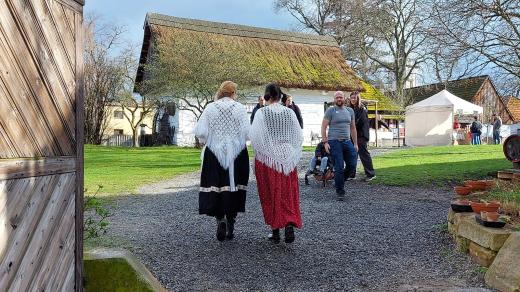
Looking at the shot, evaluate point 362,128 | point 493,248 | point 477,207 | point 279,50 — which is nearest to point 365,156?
point 362,128

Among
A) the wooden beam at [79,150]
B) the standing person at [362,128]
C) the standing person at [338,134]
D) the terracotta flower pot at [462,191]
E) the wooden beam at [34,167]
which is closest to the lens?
the wooden beam at [34,167]

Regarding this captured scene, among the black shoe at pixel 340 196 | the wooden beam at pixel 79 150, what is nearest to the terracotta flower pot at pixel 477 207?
the black shoe at pixel 340 196

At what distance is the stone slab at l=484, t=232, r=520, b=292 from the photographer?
3432mm

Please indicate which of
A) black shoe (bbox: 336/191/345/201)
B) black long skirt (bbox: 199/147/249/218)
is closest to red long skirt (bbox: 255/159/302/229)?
black long skirt (bbox: 199/147/249/218)

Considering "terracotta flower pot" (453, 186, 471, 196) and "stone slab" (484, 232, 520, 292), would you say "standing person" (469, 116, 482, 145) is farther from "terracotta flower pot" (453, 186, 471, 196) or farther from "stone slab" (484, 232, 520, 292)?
"stone slab" (484, 232, 520, 292)

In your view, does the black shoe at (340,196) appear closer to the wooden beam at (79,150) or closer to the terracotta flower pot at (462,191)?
the terracotta flower pot at (462,191)

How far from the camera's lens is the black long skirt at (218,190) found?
15.7 ft

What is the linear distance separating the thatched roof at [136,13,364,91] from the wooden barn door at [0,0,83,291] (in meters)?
23.2

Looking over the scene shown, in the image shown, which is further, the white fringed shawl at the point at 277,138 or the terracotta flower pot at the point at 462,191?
the terracotta flower pot at the point at 462,191

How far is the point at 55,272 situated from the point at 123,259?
27.7 inches

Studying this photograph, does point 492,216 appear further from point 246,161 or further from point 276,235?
point 246,161

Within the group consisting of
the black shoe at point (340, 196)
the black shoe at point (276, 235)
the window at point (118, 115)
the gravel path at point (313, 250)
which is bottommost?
the gravel path at point (313, 250)

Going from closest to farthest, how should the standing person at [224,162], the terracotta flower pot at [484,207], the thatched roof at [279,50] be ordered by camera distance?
the terracotta flower pot at [484,207] < the standing person at [224,162] < the thatched roof at [279,50]

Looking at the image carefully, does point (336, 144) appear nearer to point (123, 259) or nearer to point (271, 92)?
point (271, 92)
